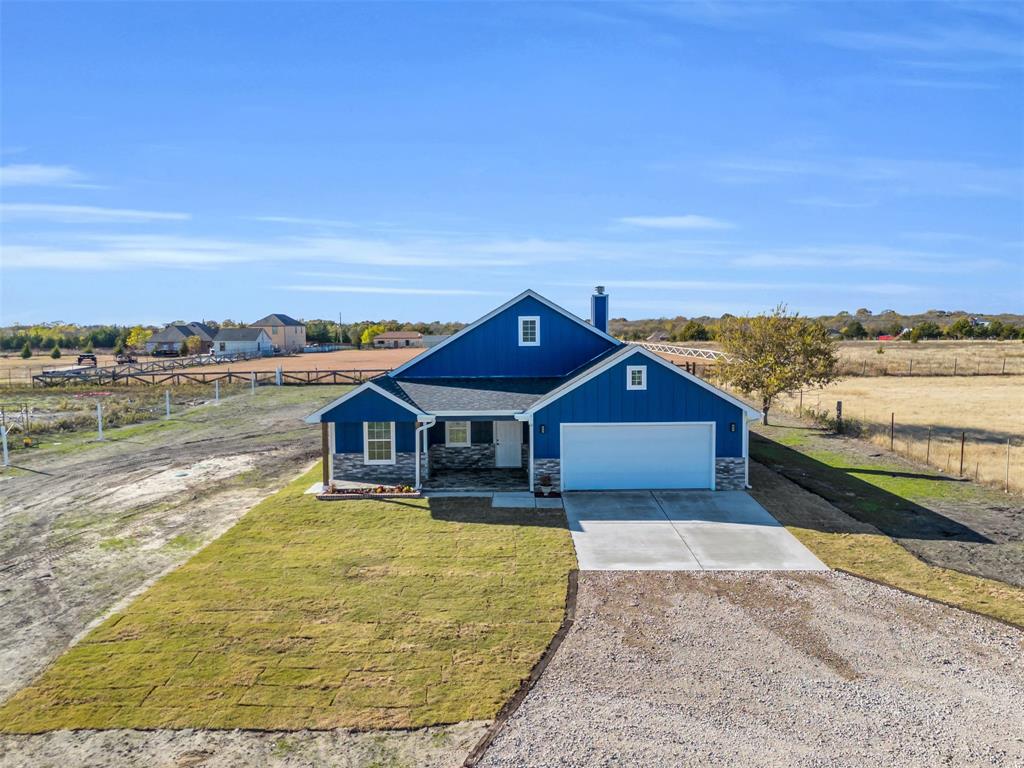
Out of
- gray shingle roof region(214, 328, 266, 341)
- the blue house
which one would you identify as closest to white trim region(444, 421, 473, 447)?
the blue house

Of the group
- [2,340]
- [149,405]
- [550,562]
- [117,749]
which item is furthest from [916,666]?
[2,340]

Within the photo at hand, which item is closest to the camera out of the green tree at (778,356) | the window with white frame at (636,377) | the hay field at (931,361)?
the window with white frame at (636,377)

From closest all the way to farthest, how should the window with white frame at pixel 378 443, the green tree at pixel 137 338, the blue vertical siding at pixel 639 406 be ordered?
the blue vertical siding at pixel 639 406, the window with white frame at pixel 378 443, the green tree at pixel 137 338

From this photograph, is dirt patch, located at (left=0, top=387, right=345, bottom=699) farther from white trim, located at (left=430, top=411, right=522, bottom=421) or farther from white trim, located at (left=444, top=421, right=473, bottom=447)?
white trim, located at (left=430, top=411, right=522, bottom=421)

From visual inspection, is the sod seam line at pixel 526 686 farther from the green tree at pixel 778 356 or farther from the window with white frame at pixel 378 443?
the green tree at pixel 778 356

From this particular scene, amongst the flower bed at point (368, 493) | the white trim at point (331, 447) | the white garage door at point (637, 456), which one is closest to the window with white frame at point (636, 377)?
the white garage door at point (637, 456)

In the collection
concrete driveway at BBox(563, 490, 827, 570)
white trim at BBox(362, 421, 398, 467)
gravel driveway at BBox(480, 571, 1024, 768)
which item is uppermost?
white trim at BBox(362, 421, 398, 467)
